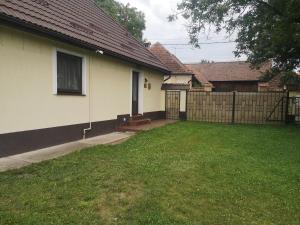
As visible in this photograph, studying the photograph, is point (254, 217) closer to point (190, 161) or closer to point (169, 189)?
point (169, 189)

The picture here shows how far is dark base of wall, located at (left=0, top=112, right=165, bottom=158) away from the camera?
6.46 m

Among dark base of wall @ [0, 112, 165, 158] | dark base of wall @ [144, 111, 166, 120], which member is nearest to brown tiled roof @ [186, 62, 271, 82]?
dark base of wall @ [144, 111, 166, 120]

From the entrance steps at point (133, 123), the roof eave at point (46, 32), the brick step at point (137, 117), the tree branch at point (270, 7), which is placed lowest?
the entrance steps at point (133, 123)

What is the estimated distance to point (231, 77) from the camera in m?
39.0

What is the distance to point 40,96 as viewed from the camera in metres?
7.29

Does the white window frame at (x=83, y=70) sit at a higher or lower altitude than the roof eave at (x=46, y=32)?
lower

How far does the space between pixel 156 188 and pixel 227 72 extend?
37617 mm

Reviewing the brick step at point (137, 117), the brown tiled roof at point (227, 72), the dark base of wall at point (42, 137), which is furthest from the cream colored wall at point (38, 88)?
the brown tiled roof at point (227, 72)

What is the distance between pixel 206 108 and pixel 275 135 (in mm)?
5902

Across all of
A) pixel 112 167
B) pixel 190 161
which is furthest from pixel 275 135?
pixel 112 167

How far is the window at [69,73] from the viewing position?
26.6ft

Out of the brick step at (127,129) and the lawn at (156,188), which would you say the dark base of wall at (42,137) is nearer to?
the brick step at (127,129)

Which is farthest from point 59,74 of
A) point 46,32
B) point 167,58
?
point 167,58

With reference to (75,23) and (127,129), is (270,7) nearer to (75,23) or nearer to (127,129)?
(127,129)
